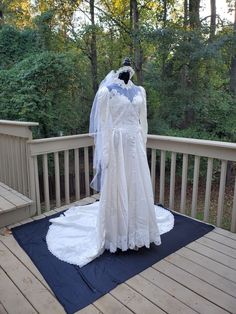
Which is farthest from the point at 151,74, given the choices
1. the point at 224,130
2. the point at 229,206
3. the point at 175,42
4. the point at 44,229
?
the point at 44,229

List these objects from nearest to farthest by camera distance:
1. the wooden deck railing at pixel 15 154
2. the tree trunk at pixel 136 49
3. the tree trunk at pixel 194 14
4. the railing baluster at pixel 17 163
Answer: the wooden deck railing at pixel 15 154 < the railing baluster at pixel 17 163 < the tree trunk at pixel 194 14 < the tree trunk at pixel 136 49

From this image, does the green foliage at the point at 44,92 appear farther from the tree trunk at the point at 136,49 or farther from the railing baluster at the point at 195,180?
the railing baluster at the point at 195,180

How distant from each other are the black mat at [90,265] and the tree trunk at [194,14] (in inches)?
169

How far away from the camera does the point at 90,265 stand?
7.16 feet

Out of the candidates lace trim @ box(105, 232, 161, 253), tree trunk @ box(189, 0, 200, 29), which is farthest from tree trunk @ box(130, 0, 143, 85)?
lace trim @ box(105, 232, 161, 253)

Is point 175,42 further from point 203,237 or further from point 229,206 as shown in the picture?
point 203,237

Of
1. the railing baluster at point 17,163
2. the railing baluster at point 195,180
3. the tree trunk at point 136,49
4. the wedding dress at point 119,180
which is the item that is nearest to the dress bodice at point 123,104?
the wedding dress at point 119,180

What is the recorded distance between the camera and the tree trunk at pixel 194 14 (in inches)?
214

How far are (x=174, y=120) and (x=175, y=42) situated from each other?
152 cm

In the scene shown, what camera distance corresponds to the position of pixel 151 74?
5.92m

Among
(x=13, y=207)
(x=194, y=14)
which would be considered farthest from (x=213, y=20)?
(x=13, y=207)

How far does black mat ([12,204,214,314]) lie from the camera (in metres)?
1.88

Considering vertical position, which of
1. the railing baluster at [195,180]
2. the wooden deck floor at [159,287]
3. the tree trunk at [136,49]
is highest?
the tree trunk at [136,49]

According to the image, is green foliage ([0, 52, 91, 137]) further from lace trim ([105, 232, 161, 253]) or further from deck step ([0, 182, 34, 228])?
lace trim ([105, 232, 161, 253])
